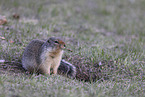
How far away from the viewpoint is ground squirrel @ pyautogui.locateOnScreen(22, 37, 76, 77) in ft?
14.1

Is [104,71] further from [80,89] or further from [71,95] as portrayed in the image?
[71,95]

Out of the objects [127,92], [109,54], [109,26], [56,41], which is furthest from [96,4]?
[127,92]

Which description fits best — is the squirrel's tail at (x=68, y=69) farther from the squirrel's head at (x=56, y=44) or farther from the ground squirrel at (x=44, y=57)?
the squirrel's head at (x=56, y=44)

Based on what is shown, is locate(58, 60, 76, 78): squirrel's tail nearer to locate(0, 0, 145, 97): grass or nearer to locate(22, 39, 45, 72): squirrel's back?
locate(0, 0, 145, 97): grass

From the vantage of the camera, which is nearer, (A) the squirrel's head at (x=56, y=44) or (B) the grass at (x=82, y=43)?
(B) the grass at (x=82, y=43)

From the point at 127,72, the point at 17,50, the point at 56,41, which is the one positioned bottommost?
the point at 127,72

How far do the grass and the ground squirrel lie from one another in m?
0.26

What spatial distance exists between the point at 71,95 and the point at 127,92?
1.15 metres

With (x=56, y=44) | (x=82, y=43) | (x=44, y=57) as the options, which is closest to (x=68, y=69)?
(x=44, y=57)

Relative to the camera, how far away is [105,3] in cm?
1193

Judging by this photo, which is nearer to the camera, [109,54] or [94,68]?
[94,68]

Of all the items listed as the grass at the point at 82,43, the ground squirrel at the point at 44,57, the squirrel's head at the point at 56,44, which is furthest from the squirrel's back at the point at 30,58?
the squirrel's head at the point at 56,44

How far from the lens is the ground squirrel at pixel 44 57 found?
14.1 feet

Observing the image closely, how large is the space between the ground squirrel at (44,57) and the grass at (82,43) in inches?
10.4
